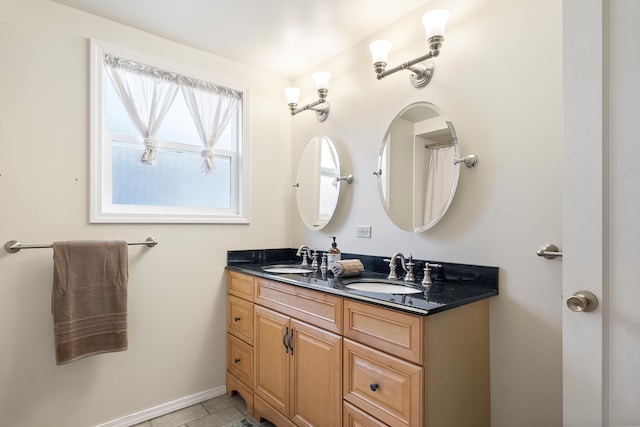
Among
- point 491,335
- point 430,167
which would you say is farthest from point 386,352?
point 430,167

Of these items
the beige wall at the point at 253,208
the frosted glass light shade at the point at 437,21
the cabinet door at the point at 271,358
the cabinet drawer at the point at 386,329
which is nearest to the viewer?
the cabinet drawer at the point at 386,329

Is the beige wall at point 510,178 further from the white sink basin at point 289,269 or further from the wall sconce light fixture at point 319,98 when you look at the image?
the white sink basin at point 289,269

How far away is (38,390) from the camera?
178 cm

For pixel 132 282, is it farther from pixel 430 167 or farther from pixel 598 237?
pixel 598 237

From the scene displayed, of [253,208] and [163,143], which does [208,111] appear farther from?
[253,208]

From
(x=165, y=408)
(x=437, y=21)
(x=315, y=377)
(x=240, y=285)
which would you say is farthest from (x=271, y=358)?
(x=437, y=21)

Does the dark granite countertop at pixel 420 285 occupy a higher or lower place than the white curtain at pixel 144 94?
lower

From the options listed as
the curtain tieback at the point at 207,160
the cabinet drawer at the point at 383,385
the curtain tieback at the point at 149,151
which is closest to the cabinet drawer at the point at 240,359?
the cabinet drawer at the point at 383,385

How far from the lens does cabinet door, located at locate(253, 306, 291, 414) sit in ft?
5.93

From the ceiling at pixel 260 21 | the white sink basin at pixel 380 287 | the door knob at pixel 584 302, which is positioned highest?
the ceiling at pixel 260 21

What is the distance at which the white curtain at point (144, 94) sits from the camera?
2.06 m

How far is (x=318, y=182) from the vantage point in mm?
2490

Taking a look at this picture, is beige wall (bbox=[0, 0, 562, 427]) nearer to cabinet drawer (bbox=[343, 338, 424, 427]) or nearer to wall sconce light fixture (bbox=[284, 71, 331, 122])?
wall sconce light fixture (bbox=[284, 71, 331, 122])

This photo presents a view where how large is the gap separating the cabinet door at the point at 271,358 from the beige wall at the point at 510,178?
86cm
